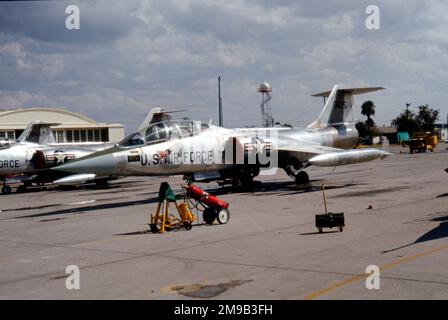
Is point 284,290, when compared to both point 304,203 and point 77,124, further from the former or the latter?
point 77,124

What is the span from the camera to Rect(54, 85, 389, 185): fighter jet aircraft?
19.8 meters

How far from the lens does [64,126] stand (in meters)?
71.8

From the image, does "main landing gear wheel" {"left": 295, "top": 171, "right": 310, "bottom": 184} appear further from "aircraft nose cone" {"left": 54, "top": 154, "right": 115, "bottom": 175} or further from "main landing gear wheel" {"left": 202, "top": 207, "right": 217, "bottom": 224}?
"main landing gear wheel" {"left": 202, "top": 207, "right": 217, "bottom": 224}

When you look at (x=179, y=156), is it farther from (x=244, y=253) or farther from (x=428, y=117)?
(x=428, y=117)

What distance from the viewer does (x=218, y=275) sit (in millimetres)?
9547

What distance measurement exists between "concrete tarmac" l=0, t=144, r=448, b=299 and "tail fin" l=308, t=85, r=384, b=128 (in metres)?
10.1

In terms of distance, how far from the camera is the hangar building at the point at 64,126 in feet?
216

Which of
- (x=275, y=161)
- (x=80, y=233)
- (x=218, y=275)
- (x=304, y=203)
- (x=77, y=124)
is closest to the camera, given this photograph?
(x=218, y=275)

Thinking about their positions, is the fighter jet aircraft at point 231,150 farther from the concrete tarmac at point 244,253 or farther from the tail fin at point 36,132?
the tail fin at point 36,132

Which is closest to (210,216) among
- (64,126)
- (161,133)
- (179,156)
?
(179,156)

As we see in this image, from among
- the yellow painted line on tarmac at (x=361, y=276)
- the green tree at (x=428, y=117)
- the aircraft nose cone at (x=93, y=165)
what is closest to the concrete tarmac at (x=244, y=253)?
the yellow painted line on tarmac at (x=361, y=276)
